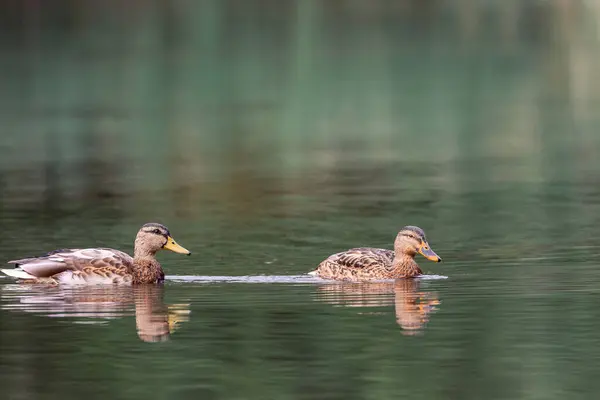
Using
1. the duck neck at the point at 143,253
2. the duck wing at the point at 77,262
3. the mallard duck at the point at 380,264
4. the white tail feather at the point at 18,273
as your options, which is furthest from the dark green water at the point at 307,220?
the duck neck at the point at 143,253

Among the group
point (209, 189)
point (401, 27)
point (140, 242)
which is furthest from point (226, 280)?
point (401, 27)

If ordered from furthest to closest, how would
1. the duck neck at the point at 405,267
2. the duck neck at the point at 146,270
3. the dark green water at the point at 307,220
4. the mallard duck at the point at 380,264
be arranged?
the duck neck at the point at 405,267 → the mallard duck at the point at 380,264 → the duck neck at the point at 146,270 → the dark green water at the point at 307,220

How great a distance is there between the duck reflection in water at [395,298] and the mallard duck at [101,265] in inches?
75.2

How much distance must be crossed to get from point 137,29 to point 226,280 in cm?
10147

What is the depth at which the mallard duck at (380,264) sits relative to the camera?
2262cm

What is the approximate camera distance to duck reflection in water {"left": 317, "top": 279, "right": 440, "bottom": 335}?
18.8 meters

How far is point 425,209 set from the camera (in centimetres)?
3055

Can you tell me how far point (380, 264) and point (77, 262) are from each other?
11.8ft

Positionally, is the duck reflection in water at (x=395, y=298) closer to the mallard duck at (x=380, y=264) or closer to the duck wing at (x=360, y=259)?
the mallard duck at (x=380, y=264)

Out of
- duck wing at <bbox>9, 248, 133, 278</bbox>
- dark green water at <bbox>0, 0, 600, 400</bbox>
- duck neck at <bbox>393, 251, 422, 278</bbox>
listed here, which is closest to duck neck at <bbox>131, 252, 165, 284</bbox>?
duck wing at <bbox>9, 248, 133, 278</bbox>

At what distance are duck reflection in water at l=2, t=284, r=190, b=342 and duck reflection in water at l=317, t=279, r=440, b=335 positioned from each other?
1818mm

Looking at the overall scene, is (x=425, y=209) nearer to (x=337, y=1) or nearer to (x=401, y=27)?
(x=401, y=27)

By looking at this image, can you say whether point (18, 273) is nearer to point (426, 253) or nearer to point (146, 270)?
point (146, 270)

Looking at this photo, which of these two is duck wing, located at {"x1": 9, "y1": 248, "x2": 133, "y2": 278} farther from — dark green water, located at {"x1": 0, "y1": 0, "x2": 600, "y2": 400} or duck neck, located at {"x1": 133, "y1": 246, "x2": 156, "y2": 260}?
dark green water, located at {"x1": 0, "y1": 0, "x2": 600, "y2": 400}
